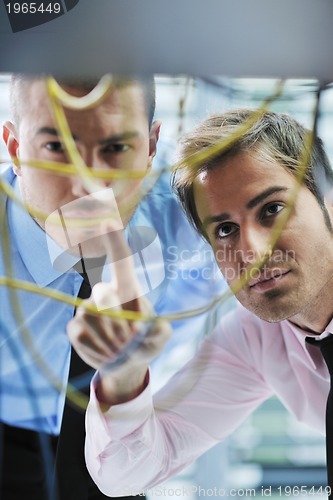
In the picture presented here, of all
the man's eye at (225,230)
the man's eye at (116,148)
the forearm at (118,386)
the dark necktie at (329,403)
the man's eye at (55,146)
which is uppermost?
the man's eye at (55,146)

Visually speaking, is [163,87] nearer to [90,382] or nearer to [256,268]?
[256,268]

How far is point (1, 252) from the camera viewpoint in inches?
37.3

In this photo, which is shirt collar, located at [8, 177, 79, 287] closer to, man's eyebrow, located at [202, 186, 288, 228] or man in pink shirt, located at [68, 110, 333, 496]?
man in pink shirt, located at [68, 110, 333, 496]

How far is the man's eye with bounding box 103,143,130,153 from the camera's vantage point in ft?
3.05

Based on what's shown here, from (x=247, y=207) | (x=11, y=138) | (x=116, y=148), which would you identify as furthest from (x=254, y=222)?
(x=11, y=138)

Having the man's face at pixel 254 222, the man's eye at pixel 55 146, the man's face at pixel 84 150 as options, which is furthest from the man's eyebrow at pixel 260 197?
the man's eye at pixel 55 146

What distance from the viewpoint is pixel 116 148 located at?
3.06 feet

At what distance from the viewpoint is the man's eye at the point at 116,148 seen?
3.05ft

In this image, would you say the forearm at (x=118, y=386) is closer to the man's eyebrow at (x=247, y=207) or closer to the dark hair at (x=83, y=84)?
the man's eyebrow at (x=247, y=207)

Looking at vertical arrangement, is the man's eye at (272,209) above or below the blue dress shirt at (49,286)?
above

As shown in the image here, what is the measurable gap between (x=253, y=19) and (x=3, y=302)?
0.49m

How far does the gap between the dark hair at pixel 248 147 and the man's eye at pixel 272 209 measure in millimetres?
52

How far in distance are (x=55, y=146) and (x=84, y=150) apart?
0.12ft

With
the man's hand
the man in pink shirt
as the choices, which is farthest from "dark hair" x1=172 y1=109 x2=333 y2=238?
the man's hand
